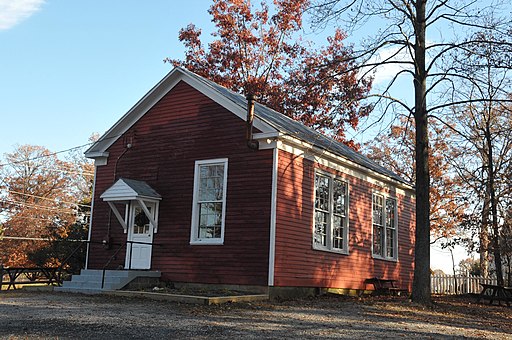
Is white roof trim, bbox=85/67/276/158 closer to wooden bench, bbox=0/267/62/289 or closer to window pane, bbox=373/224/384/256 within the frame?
wooden bench, bbox=0/267/62/289

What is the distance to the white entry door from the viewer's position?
15297 mm

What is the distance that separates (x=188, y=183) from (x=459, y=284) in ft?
57.2

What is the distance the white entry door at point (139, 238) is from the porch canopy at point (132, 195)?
0.27 metres

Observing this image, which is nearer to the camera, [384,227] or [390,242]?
[384,227]

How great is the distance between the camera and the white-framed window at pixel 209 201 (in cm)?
1434

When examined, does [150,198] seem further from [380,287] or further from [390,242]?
[390,242]

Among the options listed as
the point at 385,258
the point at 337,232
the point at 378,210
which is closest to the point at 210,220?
the point at 337,232

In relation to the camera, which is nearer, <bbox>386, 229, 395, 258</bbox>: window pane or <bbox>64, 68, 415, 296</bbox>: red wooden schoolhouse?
<bbox>64, 68, 415, 296</bbox>: red wooden schoolhouse

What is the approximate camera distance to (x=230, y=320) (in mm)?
8930

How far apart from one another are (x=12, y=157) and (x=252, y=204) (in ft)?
102

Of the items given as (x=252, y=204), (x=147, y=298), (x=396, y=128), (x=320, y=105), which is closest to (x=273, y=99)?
(x=320, y=105)

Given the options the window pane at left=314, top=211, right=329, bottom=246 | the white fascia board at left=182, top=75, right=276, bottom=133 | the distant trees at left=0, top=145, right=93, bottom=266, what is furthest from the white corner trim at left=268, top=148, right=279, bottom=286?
the distant trees at left=0, top=145, right=93, bottom=266

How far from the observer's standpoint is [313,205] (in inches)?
587

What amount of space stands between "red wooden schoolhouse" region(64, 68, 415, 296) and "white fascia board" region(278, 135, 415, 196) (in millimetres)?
37
